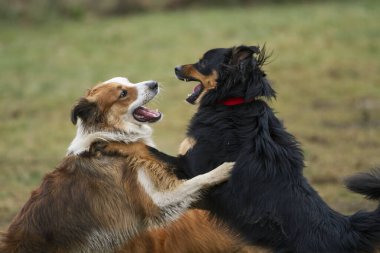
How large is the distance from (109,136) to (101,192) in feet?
1.71

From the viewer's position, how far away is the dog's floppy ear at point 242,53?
249 inches

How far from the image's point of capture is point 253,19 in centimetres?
2273

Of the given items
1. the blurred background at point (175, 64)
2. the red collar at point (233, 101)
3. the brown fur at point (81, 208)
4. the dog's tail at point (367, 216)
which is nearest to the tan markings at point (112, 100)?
the brown fur at point (81, 208)

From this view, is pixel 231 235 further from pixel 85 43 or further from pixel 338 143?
pixel 85 43

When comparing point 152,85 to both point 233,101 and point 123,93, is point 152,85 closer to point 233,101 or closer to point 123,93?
point 123,93

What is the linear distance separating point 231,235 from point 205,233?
33cm

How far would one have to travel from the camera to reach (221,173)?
6.03 m

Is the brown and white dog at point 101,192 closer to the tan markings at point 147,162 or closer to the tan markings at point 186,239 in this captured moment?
the tan markings at point 147,162

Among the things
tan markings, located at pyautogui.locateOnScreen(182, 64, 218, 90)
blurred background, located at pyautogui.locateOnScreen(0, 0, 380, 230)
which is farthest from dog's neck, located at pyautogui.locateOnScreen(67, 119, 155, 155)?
blurred background, located at pyautogui.locateOnScreen(0, 0, 380, 230)

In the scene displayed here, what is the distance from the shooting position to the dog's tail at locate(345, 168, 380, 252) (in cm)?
572

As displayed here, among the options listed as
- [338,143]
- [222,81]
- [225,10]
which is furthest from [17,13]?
[222,81]

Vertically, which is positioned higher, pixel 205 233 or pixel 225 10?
pixel 225 10

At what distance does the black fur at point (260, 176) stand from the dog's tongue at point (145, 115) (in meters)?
0.39

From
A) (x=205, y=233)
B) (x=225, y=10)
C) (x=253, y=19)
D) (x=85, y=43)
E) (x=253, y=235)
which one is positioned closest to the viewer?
(x=253, y=235)
